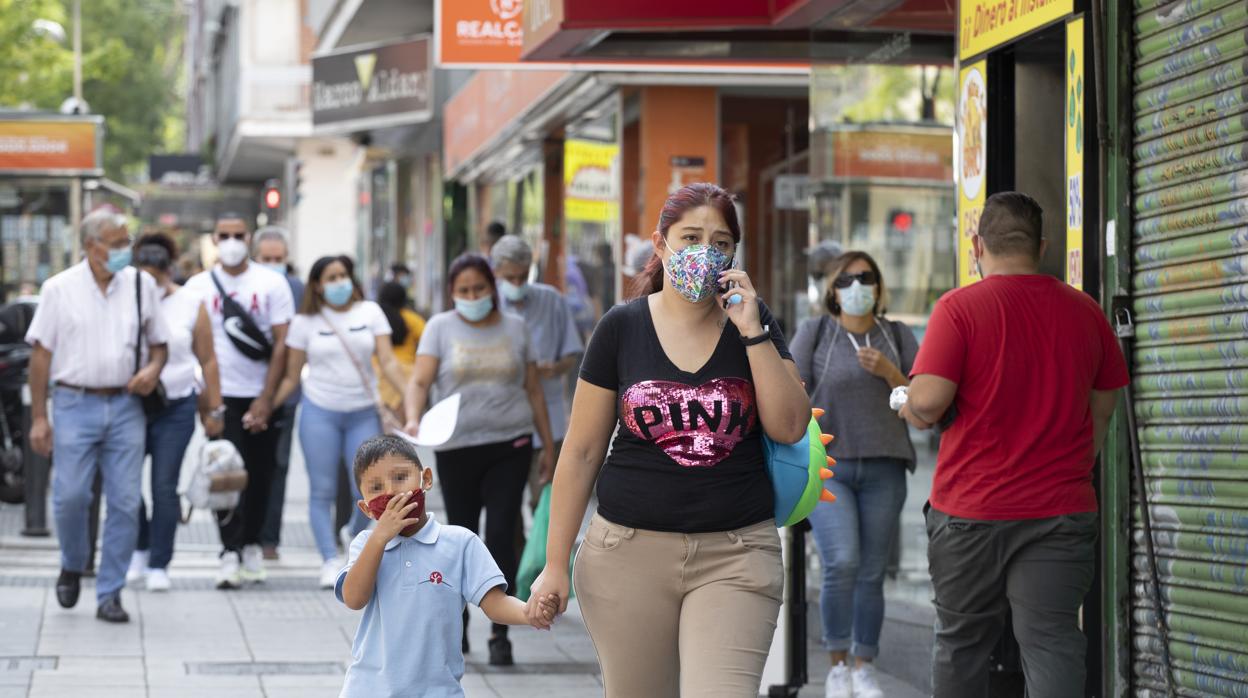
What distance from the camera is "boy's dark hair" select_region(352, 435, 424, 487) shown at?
4688 mm

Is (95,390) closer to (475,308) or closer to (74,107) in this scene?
(475,308)

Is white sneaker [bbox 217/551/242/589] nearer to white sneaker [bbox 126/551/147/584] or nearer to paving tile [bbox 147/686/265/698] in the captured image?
white sneaker [bbox 126/551/147/584]

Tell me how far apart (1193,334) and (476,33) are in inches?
349

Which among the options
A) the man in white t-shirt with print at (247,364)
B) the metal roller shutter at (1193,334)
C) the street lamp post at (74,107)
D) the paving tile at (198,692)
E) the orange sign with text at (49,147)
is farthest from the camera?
the street lamp post at (74,107)

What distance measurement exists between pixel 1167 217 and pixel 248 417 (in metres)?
6.36

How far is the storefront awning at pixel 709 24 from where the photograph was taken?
9.37 metres

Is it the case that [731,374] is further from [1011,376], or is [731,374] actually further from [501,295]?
[501,295]

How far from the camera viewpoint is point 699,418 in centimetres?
454

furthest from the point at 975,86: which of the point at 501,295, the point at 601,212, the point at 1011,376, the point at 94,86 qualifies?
the point at 94,86

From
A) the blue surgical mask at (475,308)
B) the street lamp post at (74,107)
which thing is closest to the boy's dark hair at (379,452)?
the blue surgical mask at (475,308)

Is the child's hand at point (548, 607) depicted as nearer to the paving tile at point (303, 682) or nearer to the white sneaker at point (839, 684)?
the white sneaker at point (839, 684)

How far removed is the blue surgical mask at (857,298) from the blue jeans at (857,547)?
2.08 ft

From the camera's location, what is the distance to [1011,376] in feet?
17.9

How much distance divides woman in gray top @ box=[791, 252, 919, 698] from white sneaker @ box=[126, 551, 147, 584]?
466 cm
